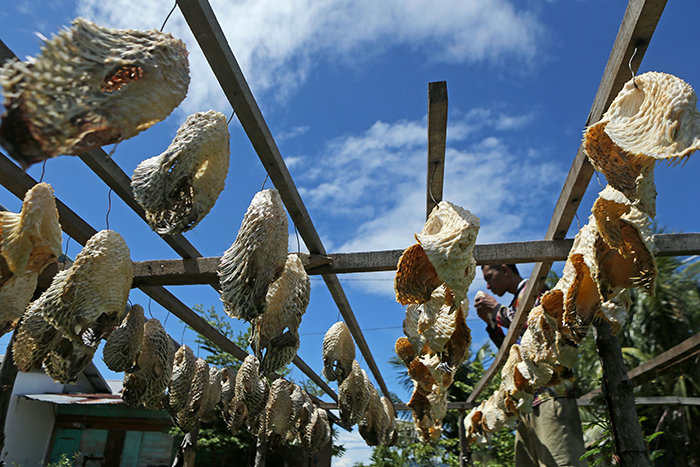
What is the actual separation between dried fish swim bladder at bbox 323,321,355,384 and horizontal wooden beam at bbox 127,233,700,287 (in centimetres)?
89

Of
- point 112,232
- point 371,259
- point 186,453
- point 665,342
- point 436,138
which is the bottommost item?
point 186,453

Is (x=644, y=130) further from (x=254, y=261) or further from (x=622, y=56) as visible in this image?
(x=254, y=261)

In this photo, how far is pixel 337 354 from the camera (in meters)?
3.51

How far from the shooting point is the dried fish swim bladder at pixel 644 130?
49.7 inches

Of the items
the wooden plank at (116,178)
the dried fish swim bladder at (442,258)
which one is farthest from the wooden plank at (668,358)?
the wooden plank at (116,178)

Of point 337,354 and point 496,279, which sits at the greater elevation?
point 496,279

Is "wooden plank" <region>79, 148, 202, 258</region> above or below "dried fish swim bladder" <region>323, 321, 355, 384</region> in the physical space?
above

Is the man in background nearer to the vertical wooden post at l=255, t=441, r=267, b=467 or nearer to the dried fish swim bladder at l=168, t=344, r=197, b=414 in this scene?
the dried fish swim bladder at l=168, t=344, r=197, b=414

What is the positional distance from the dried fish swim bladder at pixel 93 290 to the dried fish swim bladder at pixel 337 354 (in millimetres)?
1699

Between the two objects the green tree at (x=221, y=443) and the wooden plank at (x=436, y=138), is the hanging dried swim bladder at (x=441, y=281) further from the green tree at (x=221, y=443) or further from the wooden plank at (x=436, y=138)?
the green tree at (x=221, y=443)

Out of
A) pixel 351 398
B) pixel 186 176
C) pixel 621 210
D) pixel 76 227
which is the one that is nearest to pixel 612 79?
pixel 621 210

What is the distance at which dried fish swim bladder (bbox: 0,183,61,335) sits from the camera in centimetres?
Answer: 169

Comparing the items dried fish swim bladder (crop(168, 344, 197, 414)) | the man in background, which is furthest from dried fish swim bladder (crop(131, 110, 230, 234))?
the man in background

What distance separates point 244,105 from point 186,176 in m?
0.53
